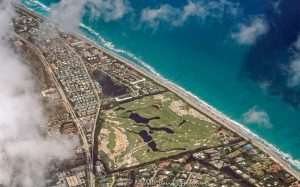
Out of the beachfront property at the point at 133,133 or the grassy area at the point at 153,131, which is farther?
the grassy area at the point at 153,131

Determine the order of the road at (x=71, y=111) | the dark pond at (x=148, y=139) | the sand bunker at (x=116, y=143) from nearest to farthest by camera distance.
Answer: the road at (x=71, y=111), the sand bunker at (x=116, y=143), the dark pond at (x=148, y=139)

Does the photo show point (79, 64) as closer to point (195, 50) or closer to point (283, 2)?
point (195, 50)

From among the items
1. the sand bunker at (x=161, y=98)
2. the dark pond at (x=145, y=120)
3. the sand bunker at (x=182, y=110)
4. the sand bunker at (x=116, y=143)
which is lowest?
the sand bunker at (x=116, y=143)

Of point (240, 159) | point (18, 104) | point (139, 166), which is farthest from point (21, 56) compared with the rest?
point (240, 159)

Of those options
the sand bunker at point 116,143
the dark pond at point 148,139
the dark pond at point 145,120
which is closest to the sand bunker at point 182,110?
the dark pond at point 145,120

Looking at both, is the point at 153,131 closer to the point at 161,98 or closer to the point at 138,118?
the point at 138,118

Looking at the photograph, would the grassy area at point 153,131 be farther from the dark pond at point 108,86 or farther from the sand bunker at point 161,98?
the dark pond at point 108,86

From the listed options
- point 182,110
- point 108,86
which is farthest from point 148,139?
point 108,86

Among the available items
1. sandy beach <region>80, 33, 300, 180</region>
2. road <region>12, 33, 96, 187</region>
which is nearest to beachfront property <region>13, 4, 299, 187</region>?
road <region>12, 33, 96, 187</region>
